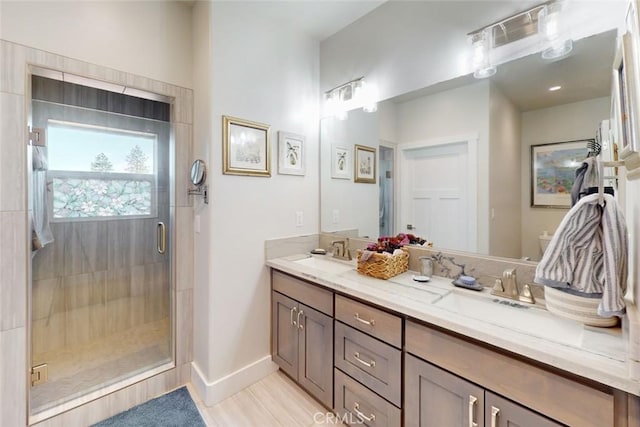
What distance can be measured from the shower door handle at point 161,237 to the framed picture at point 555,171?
2.37 meters

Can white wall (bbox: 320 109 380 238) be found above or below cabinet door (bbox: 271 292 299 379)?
above

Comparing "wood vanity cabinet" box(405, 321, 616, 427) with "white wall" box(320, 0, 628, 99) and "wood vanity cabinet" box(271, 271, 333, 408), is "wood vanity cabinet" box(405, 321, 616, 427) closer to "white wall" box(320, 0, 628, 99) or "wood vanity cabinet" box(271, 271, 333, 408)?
"wood vanity cabinet" box(271, 271, 333, 408)

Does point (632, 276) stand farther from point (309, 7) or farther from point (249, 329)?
point (309, 7)

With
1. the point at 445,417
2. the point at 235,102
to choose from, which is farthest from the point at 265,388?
the point at 235,102

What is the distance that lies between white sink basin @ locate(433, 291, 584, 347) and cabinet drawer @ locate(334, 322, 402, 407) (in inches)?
14.1

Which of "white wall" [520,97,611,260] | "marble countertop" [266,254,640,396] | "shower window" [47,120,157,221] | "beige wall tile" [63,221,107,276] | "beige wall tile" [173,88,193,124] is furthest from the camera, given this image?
"beige wall tile" [63,221,107,276]

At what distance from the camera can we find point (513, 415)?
3.07ft

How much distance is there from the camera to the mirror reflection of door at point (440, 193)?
5.25 feet

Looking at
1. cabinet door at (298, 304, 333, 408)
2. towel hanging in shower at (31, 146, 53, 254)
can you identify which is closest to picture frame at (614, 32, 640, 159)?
cabinet door at (298, 304, 333, 408)

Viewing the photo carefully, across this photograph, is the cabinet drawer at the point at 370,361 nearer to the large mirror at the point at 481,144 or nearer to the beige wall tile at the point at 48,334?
the large mirror at the point at 481,144

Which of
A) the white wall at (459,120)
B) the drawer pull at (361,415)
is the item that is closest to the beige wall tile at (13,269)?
the drawer pull at (361,415)

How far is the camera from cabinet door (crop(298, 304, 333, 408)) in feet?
5.35

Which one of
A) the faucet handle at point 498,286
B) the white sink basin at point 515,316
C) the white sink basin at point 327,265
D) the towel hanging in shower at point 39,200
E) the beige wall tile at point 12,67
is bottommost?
the white sink basin at point 515,316

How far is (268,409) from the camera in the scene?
177cm
